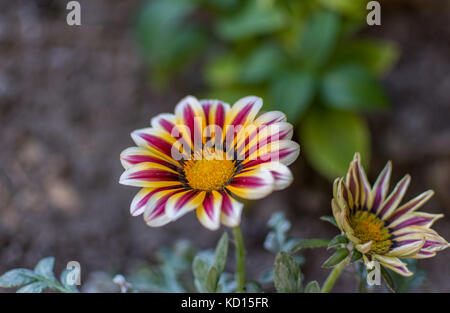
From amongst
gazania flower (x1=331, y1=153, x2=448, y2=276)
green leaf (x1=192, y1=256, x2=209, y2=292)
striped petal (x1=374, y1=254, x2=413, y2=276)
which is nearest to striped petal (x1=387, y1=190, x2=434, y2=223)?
gazania flower (x1=331, y1=153, x2=448, y2=276)

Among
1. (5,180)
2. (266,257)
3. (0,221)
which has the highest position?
(5,180)

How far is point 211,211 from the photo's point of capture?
0.65m

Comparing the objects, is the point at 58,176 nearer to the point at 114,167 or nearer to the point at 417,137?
the point at 114,167

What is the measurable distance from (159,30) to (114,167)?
60 cm

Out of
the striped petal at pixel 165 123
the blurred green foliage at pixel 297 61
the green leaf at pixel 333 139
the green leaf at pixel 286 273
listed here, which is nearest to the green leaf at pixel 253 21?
the blurred green foliage at pixel 297 61

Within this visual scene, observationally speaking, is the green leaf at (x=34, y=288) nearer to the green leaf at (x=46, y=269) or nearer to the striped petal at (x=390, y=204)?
the green leaf at (x=46, y=269)

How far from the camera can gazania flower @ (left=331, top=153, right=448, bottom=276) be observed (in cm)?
70

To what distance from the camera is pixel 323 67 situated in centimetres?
197

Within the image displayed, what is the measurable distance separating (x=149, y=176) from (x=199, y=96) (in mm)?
1544

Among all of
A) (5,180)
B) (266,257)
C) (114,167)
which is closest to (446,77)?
(266,257)

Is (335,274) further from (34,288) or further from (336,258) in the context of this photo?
(34,288)

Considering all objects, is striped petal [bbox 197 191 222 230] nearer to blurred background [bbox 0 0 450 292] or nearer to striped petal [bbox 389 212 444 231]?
striped petal [bbox 389 212 444 231]

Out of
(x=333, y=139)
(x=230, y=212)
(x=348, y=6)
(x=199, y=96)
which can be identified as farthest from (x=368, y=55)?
(x=230, y=212)

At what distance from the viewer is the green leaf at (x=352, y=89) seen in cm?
178
